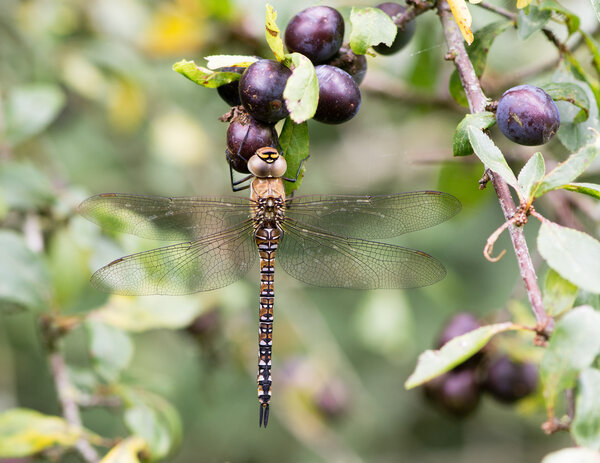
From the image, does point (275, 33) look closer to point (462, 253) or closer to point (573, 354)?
point (573, 354)

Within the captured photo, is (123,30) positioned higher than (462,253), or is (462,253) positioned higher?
(123,30)

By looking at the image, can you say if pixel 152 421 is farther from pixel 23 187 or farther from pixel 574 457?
pixel 574 457

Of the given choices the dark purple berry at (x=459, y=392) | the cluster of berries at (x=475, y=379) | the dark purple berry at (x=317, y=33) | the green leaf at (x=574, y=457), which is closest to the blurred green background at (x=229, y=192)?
the cluster of berries at (x=475, y=379)

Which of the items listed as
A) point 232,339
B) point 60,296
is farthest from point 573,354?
point 232,339

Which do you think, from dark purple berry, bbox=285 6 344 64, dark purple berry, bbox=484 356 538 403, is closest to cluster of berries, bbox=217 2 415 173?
dark purple berry, bbox=285 6 344 64

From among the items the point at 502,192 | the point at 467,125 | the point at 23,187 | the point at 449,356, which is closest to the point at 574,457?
the point at 449,356

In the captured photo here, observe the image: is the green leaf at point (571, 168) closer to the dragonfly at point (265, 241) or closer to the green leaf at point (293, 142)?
the green leaf at point (293, 142)

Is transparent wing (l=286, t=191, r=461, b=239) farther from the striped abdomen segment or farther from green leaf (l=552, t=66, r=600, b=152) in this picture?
green leaf (l=552, t=66, r=600, b=152)
